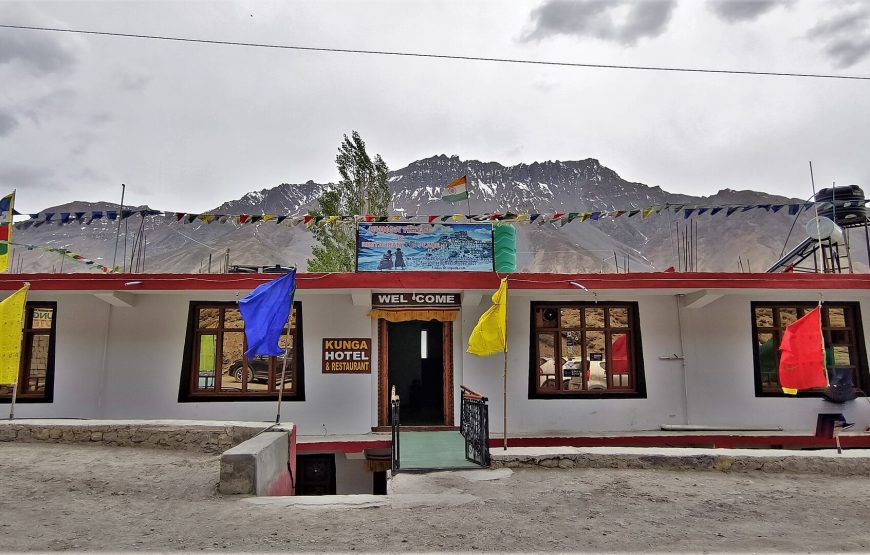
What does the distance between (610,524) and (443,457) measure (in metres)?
3.31

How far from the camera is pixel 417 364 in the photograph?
1305 cm

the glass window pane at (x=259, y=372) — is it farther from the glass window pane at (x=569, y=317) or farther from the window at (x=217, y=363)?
the glass window pane at (x=569, y=317)

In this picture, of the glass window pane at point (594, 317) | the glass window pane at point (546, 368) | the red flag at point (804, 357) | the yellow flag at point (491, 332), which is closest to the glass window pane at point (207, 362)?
the yellow flag at point (491, 332)

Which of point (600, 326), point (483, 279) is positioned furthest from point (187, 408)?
point (600, 326)

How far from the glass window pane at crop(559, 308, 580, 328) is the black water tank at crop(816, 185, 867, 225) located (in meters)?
9.15

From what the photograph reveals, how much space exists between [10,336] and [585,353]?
9915mm

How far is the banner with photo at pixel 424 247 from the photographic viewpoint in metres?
11.1

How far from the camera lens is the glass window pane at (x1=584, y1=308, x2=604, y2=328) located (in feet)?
36.4

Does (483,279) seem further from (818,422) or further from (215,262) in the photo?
(215,262)

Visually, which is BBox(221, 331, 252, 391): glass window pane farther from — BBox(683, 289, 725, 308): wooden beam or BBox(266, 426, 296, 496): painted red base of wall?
BBox(683, 289, 725, 308): wooden beam

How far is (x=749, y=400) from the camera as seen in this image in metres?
11.0

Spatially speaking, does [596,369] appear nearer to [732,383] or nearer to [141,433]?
[732,383]

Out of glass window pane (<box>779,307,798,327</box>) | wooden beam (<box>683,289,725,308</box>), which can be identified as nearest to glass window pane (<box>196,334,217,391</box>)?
wooden beam (<box>683,289,725,308</box>)

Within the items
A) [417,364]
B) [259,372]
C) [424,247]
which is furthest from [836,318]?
[259,372]
